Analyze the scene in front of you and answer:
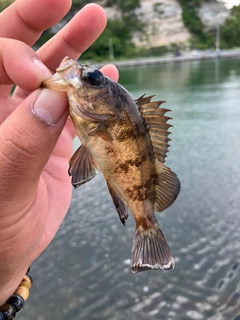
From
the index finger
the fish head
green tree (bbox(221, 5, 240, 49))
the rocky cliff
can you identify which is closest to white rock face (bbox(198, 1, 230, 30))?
the rocky cliff

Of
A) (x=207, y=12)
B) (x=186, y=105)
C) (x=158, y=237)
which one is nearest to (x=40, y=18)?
(x=158, y=237)

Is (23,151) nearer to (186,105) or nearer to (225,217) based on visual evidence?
(225,217)

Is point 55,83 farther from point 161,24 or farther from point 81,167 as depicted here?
point 161,24

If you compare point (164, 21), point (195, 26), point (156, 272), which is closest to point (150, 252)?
point (156, 272)

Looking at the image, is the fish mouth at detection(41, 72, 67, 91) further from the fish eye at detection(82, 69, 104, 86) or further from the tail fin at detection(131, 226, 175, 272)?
the tail fin at detection(131, 226, 175, 272)

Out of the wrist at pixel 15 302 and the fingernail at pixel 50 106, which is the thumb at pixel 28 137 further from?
the wrist at pixel 15 302

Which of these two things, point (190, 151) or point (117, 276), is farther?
point (190, 151)

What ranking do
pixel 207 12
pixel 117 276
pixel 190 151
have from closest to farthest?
1. pixel 117 276
2. pixel 190 151
3. pixel 207 12
